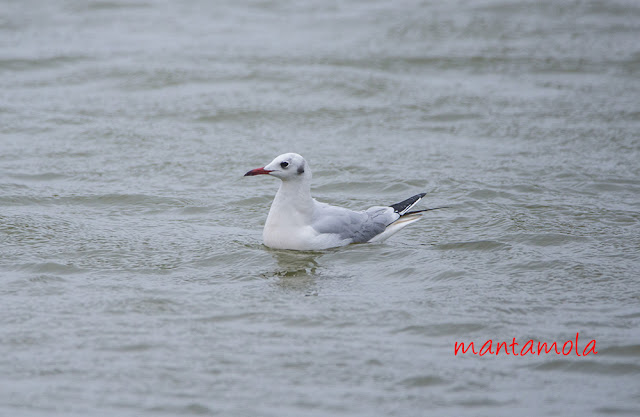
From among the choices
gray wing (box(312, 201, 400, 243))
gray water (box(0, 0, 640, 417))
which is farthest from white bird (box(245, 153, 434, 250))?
gray water (box(0, 0, 640, 417))

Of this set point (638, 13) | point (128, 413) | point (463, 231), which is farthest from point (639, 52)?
point (128, 413)

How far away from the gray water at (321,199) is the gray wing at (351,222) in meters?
0.14

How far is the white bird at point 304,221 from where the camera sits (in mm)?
7445

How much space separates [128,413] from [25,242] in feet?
10.6

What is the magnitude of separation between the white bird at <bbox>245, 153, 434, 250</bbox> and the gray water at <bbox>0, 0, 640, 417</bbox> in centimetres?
13

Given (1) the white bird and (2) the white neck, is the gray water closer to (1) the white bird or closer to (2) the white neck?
(1) the white bird

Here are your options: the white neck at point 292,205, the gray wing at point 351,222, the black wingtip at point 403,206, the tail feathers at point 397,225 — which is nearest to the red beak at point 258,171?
the white neck at point 292,205

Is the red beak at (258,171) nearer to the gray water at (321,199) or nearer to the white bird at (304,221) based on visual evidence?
the white bird at (304,221)

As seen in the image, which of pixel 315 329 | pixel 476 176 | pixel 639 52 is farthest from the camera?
pixel 639 52

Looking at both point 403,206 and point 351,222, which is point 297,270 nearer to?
point 351,222

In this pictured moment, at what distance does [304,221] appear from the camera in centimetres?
756

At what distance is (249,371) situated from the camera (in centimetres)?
525

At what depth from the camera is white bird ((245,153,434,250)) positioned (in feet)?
24.4

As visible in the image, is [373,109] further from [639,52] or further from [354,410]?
[354,410]
